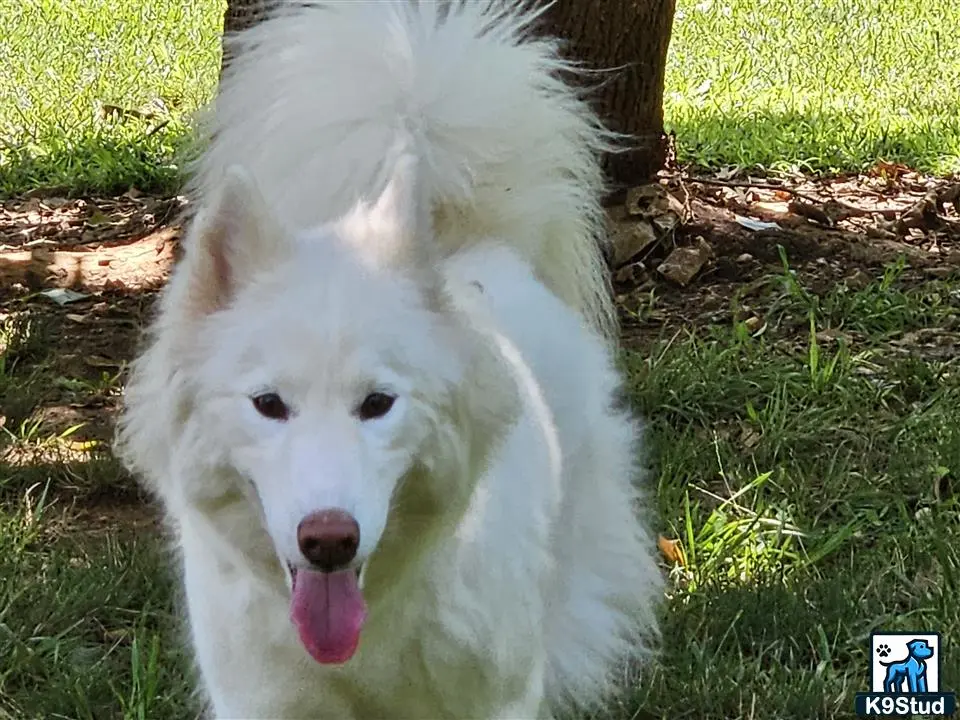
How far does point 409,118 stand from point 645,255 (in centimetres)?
243

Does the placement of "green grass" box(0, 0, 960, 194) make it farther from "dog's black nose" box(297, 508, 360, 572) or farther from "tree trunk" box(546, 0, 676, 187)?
"dog's black nose" box(297, 508, 360, 572)

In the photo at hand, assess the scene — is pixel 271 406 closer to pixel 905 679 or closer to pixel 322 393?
pixel 322 393

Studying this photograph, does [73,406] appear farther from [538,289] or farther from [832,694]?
[832,694]

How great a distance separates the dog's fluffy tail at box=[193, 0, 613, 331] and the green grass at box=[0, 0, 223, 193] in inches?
104

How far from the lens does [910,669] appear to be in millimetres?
3078

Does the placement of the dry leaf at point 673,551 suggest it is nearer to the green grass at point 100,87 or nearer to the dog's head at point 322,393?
the dog's head at point 322,393

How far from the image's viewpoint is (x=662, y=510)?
381cm

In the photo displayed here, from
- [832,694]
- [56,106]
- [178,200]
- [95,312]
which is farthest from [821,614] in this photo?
[56,106]

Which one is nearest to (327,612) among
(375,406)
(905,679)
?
(375,406)

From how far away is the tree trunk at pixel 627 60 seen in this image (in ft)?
16.2

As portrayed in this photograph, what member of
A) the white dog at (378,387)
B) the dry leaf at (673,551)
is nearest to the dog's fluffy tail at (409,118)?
the white dog at (378,387)

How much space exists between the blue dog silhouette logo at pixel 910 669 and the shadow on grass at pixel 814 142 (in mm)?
3887

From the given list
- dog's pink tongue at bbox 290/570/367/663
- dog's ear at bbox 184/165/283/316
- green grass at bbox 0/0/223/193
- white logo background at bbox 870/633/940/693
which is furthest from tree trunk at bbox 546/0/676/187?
dog's pink tongue at bbox 290/570/367/663

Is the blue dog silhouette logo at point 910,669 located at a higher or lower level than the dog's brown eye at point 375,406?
lower
